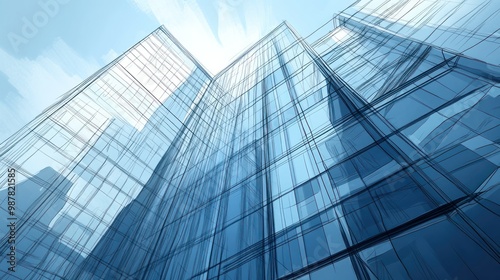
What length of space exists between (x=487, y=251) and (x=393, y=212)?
97 cm

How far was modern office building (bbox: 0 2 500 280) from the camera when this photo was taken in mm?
3367

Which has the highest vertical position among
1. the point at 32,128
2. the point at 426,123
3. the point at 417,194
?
the point at 32,128

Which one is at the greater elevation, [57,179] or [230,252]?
[57,179]

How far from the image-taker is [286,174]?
629 centimetres

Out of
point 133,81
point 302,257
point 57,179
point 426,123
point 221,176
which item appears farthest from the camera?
point 133,81

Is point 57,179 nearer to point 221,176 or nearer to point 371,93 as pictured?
point 221,176

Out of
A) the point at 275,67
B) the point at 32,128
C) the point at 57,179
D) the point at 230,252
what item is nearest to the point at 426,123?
the point at 230,252

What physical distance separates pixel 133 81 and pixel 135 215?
26.2 ft

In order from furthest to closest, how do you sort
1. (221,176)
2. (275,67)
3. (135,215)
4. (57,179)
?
(275,67) < (135,215) < (57,179) < (221,176)

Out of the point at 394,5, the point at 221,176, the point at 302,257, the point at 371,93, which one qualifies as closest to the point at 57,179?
the point at 221,176

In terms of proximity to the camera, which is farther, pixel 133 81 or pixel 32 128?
pixel 133 81

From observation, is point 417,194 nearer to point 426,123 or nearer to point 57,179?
point 426,123

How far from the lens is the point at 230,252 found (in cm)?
520

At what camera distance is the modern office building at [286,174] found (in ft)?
11.0
